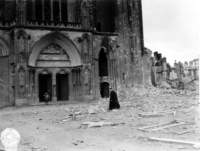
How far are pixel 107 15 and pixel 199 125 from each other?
21351 millimetres

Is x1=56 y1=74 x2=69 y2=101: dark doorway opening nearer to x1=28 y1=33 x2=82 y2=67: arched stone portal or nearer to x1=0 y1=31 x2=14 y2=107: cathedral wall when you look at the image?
x1=28 y1=33 x2=82 y2=67: arched stone portal

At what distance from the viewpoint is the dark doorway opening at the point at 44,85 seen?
25.2 m

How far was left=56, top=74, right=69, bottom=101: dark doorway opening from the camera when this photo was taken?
26.1 m

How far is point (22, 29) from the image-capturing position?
2309cm

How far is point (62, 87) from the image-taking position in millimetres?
26375

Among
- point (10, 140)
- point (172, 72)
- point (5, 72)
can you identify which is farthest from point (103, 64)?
point (10, 140)

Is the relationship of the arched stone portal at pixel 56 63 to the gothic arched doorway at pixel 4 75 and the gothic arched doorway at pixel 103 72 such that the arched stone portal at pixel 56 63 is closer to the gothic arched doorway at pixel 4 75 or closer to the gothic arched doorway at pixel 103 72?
the gothic arched doorway at pixel 4 75

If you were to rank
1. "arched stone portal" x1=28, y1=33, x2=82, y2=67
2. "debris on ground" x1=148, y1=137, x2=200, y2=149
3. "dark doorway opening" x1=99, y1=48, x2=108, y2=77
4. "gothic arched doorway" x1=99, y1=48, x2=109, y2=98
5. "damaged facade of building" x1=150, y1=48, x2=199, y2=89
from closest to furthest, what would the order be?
"debris on ground" x1=148, y1=137, x2=200, y2=149 < "arched stone portal" x1=28, y1=33, x2=82, y2=67 < "gothic arched doorway" x1=99, y1=48, x2=109, y2=98 < "dark doorway opening" x1=99, y1=48, x2=108, y2=77 < "damaged facade of building" x1=150, y1=48, x2=199, y2=89

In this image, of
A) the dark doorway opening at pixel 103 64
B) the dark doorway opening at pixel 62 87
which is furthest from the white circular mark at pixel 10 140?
the dark doorway opening at pixel 103 64

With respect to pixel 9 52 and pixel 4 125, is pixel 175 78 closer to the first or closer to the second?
pixel 9 52

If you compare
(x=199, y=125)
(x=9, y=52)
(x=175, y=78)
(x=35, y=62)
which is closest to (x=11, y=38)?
(x=9, y=52)

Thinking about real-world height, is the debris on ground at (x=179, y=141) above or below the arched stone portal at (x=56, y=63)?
below

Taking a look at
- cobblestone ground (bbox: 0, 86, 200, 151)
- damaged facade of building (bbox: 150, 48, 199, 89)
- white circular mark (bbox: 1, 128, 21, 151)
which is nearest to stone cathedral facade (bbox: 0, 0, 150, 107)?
damaged facade of building (bbox: 150, 48, 199, 89)

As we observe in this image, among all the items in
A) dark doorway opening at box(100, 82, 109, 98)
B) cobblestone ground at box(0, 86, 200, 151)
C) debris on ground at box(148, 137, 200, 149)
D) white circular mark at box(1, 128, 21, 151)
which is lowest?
cobblestone ground at box(0, 86, 200, 151)
